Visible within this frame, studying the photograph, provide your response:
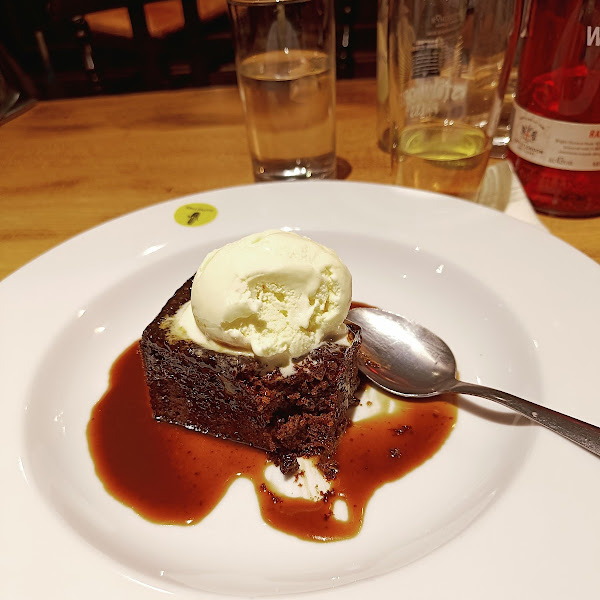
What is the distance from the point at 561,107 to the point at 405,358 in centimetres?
87

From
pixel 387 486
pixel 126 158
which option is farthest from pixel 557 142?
pixel 126 158

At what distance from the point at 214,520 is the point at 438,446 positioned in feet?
1.67

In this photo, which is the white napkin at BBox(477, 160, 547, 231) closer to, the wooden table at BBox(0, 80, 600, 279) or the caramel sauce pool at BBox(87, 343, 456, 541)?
A: the wooden table at BBox(0, 80, 600, 279)

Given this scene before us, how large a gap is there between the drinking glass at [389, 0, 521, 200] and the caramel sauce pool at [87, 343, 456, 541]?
88cm

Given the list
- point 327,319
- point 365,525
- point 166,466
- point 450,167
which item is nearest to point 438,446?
point 365,525

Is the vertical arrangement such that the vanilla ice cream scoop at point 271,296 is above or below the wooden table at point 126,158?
above

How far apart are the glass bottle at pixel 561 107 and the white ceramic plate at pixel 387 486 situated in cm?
28

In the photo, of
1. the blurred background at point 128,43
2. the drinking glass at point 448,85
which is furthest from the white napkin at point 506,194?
the blurred background at point 128,43

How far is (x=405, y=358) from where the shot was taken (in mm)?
1364

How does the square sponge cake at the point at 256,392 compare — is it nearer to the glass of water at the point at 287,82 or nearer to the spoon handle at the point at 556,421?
the spoon handle at the point at 556,421

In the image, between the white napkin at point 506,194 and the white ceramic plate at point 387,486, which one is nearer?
the white ceramic plate at point 387,486

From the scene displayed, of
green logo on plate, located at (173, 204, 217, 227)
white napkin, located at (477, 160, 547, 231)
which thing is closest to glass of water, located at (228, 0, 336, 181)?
green logo on plate, located at (173, 204, 217, 227)

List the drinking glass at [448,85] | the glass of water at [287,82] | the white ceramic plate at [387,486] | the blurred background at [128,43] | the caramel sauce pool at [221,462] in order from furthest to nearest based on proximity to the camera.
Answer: the blurred background at [128,43] < the glass of water at [287,82] < the drinking glass at [448,85] < the caramel sauce pool at [221,462] < the white ceramic plate at [387,486]

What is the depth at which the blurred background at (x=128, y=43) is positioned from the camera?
3070 mm
